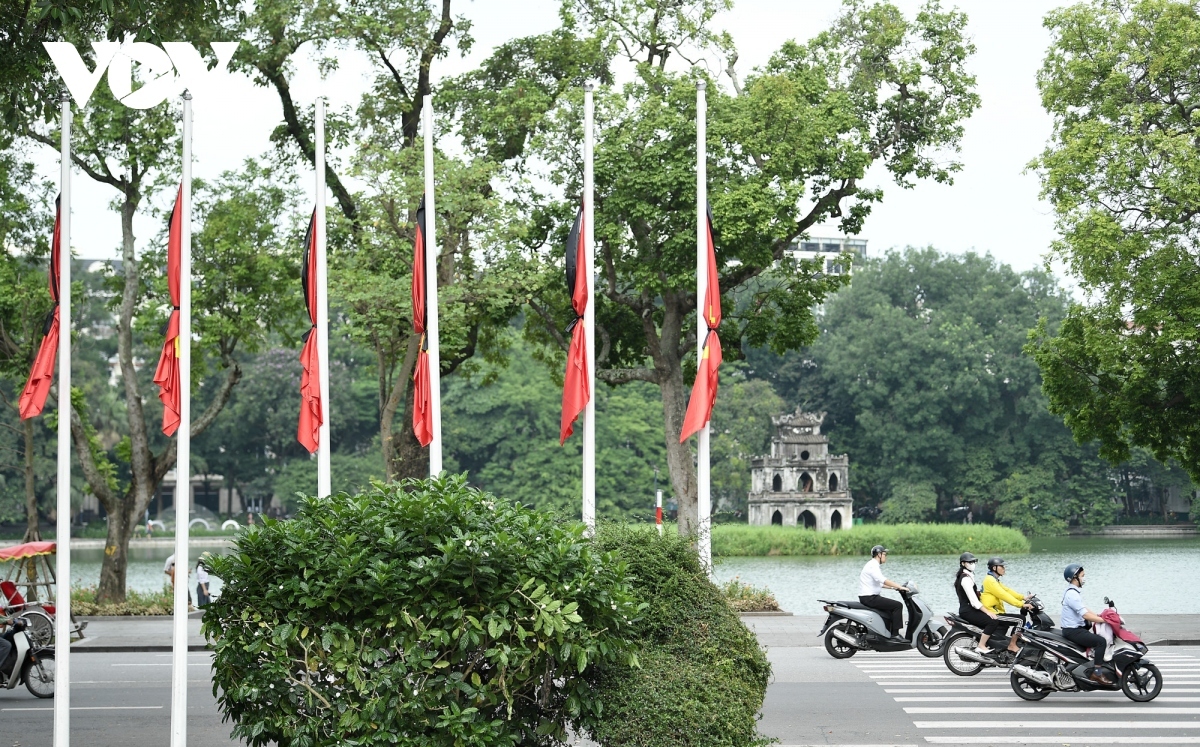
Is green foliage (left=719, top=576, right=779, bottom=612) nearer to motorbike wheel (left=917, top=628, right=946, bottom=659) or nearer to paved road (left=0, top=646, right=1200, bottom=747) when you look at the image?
paved road (left=0, top=646, right=1200, bottom=747)

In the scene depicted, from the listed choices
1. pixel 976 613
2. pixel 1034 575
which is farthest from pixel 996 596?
pixel 1034 575

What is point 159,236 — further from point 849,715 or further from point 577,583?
point 577,583

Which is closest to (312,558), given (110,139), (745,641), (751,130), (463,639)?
(463,639)

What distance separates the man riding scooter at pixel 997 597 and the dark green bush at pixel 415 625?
9.20m

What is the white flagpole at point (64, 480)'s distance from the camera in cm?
1191

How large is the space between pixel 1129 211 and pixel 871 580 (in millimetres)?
12589

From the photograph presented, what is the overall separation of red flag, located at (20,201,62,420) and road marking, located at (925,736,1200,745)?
10.3m

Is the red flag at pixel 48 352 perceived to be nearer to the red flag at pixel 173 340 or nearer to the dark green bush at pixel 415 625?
the red flag at pixel 173 340

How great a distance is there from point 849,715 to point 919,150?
1783 centimetres

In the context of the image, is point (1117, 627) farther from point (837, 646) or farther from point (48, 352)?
point (48, 352)

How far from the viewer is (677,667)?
9883 millimetres

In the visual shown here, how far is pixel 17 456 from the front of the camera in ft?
210

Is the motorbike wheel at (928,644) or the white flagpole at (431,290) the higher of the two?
the white flagpole at (431,290)

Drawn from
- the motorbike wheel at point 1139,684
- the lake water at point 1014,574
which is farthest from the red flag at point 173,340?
the lake water at point 1014,574
